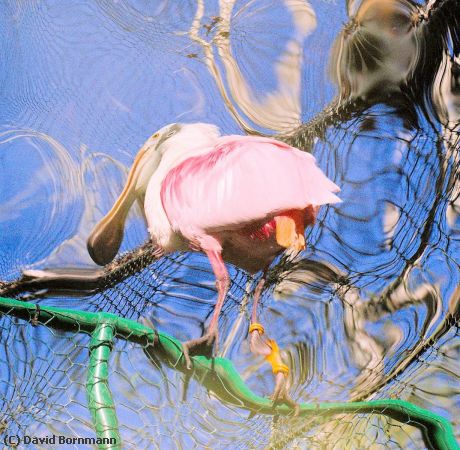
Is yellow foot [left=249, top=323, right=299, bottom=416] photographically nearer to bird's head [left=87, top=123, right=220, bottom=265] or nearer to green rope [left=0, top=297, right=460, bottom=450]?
green rope [left=0, top=297, right=460, bottom=450]

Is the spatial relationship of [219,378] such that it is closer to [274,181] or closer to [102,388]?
[102,388]

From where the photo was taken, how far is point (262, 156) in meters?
1.16

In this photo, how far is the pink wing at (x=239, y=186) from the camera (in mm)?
1131

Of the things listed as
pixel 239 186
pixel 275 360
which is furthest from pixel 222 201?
pixel 275 360

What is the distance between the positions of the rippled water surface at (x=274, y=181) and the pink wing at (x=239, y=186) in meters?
0.04

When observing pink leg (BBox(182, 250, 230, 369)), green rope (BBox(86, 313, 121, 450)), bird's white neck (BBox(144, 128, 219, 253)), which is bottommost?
green rope (BBox(86, 313, 121, 450))

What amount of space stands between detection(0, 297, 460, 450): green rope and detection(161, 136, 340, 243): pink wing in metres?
0.18

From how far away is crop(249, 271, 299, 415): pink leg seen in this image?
114 centimetres

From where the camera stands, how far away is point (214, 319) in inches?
46.1

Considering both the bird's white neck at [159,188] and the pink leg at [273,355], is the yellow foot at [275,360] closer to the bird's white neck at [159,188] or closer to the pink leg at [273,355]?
the pink leg at [273,355]

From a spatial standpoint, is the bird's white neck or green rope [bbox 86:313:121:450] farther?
the bird's white neck

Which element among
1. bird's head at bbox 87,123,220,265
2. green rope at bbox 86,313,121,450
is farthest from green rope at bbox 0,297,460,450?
bird's head at bbox 87,123,220,265

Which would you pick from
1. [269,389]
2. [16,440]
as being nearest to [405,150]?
[269,389]

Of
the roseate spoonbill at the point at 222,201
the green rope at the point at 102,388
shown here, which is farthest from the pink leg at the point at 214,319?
the green rope at the point at 102,388
